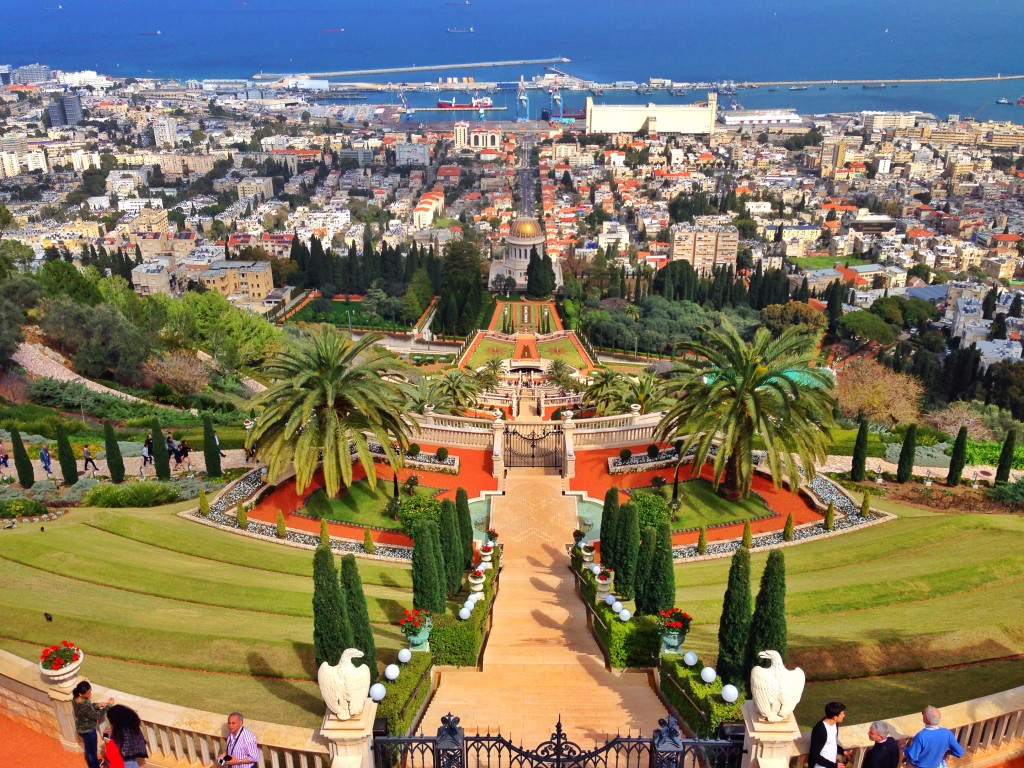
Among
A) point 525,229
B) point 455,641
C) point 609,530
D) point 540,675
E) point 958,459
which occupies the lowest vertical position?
point 958,459

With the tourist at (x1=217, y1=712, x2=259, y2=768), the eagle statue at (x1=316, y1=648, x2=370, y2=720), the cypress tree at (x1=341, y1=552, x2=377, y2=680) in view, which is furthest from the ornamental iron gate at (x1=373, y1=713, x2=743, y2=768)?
the cypress tree at (x1=341, y1=552, x2=377, y2=680)

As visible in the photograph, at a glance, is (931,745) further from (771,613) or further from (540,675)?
(540,675)

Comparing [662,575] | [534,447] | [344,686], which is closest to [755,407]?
[534,447]

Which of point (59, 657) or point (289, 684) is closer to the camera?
point (59, 657)

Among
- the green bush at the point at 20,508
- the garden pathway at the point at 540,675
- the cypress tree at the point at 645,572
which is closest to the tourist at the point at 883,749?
the garden pathway at the point at 540,675

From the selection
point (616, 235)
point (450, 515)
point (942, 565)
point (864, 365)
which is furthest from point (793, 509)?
point (616, 235)

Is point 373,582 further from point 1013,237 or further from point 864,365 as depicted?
point 1013,237

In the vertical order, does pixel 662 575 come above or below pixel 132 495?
above
